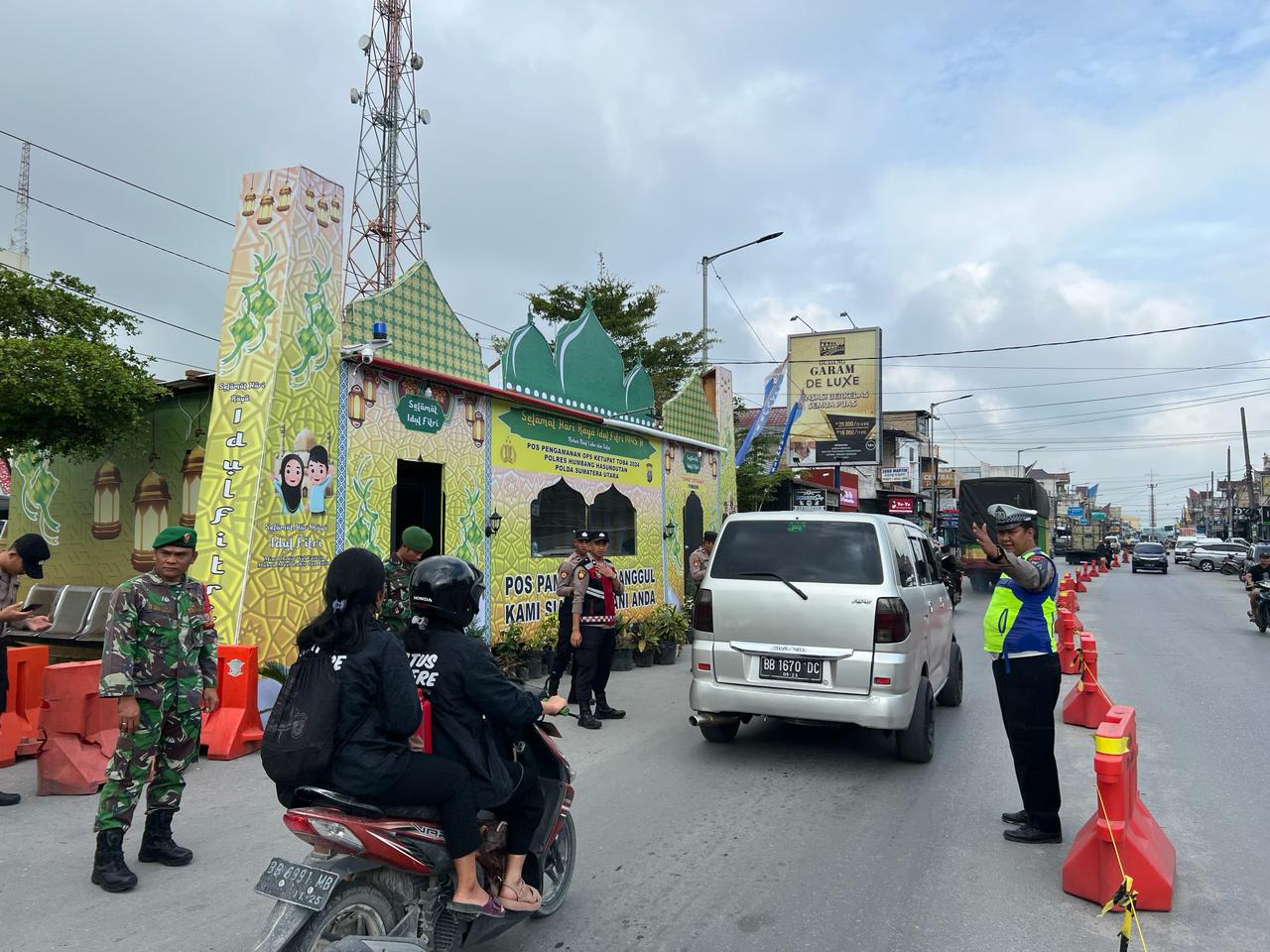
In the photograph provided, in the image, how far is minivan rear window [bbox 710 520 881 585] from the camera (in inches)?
247

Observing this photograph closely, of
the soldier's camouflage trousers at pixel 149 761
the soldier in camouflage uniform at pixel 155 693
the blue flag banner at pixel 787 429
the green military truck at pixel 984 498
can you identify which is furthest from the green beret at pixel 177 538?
the green military truck at pixel 984 498

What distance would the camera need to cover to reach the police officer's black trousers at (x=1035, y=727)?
4699 millimetres

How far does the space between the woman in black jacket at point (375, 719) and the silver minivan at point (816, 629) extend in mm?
3457

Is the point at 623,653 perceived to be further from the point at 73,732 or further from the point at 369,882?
the point at 369,882

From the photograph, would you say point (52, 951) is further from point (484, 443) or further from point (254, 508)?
point (484, 443)

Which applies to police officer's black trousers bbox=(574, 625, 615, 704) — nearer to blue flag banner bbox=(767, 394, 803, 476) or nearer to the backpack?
the backpack

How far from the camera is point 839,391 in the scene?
28375mm

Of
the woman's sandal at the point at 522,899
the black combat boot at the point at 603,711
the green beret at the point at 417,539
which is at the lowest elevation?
the black combat boot at the point at 603,711

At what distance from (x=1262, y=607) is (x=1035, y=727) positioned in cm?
1347

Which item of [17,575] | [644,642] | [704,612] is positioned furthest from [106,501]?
[704,612]

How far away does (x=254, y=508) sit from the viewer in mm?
7848

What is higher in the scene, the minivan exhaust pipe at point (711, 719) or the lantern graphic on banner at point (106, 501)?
the lantern graphic on banner at point (106, 501)

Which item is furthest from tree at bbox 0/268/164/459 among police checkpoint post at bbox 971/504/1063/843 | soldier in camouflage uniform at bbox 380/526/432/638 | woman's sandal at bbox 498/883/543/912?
police checkpoint post at bbox 971/504/1063/843

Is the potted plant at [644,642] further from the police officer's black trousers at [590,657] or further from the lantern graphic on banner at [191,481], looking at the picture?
the lantern graphic on banner at [191,481]
